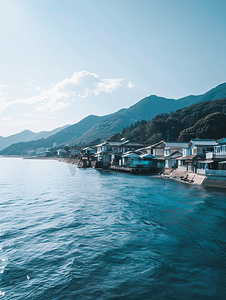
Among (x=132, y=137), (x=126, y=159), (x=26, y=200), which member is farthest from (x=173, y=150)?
(x=132, y=137)

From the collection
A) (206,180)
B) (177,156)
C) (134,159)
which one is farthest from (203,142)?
(134,159)

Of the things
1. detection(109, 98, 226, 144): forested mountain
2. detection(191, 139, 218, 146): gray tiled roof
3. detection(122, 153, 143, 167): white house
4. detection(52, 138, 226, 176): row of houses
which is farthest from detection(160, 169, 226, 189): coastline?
detection(109, 98, 226, 144): forested mountain

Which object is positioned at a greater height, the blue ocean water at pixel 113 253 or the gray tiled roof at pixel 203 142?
the gray tiled roof at pixel 203 142

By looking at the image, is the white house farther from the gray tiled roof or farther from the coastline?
the coastline

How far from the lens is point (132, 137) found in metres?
128

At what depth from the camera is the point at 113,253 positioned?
11.1 meters

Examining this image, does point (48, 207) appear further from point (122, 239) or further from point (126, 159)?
point (126, 159)

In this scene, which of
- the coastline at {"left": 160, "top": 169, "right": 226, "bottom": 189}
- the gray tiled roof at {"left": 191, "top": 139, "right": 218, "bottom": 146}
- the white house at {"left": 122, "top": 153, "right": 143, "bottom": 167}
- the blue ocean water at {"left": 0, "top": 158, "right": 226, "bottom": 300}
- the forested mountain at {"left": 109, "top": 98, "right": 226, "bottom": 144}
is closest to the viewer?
the blue ocean water at {"left": 0, "top": 158, "right": 226, "bottom": 300}

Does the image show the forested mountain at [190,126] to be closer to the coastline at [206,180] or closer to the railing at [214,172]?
the coastline at [206,180]

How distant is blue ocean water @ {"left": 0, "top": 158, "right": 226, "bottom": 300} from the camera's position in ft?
26.7

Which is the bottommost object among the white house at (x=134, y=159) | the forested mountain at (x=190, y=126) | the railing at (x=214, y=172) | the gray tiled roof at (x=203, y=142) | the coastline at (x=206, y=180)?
the coastline at (x=206, y=180)

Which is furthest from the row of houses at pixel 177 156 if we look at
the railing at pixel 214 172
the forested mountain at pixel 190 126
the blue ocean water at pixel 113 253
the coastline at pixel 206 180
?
the forested mountain at pixel 190 126

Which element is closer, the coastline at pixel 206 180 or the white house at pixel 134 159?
the coastline at pixel 206 180

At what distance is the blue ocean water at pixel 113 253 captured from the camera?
26.7ft
